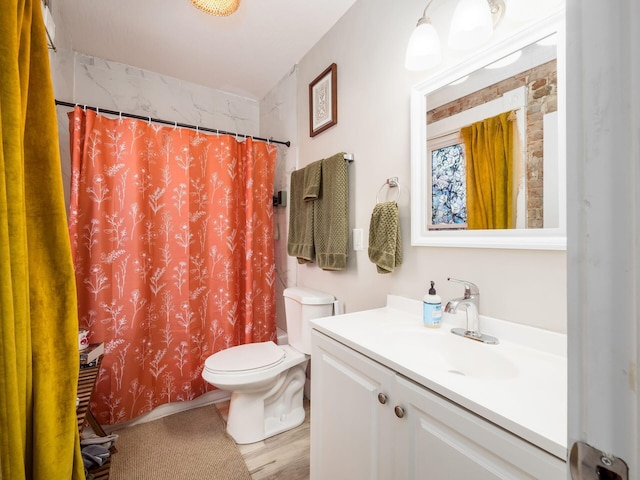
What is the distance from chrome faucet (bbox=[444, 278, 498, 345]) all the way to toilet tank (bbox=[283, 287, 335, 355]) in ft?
2.74

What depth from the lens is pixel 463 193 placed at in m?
1.13

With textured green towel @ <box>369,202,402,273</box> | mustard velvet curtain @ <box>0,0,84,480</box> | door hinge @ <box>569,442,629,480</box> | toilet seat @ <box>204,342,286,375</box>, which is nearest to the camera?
door hinge @ <box>569,442,629,480</box>

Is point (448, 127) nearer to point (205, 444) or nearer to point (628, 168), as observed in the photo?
point (628, 168)

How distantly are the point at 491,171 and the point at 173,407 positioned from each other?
227cm

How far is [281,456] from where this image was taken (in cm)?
156

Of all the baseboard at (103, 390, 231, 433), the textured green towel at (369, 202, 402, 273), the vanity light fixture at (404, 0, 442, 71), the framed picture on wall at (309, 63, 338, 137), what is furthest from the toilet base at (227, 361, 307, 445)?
the vanity light fixture at (404, 0, 442, 71)

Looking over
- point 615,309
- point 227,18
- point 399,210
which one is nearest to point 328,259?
point 399,210

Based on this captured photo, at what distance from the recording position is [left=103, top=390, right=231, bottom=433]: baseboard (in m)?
1.82

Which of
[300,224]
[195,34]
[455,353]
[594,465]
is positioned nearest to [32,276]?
[594,465]

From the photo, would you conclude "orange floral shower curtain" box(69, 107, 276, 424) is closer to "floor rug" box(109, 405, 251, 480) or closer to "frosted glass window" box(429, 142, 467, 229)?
"floor rug" box(109, 405, 251, 480)

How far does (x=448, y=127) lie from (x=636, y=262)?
1.05 meters

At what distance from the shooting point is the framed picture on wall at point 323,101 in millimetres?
1792

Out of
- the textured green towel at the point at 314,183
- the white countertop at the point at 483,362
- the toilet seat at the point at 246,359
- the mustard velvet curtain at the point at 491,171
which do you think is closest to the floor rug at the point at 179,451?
the toilet seat at the point at 246,359

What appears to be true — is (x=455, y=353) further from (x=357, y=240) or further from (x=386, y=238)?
(x=357, y=240)
